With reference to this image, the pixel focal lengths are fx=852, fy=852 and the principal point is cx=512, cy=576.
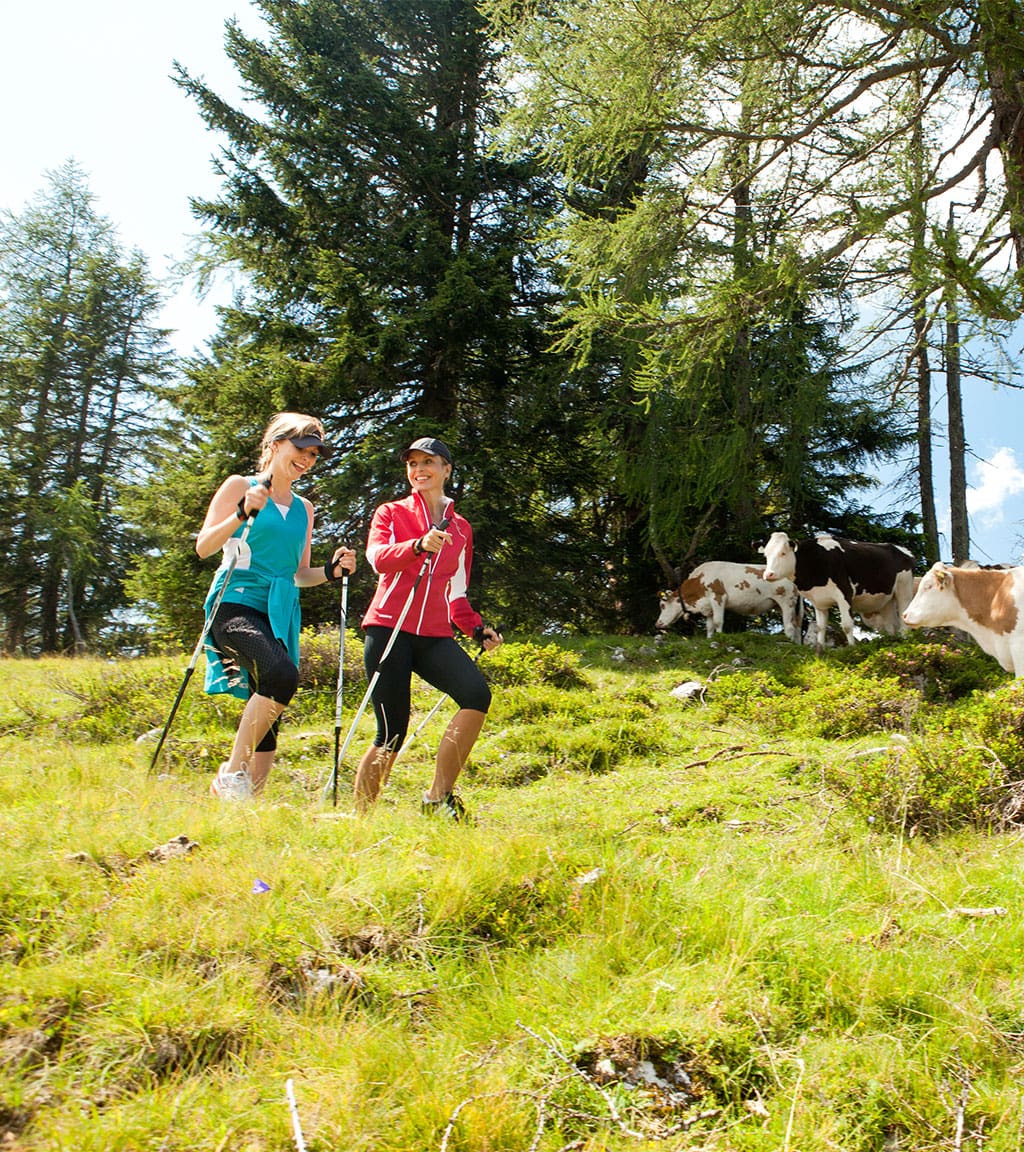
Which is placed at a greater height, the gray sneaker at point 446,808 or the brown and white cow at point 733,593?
the brown and white cow at point 733,593

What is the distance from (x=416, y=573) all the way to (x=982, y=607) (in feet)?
19.4

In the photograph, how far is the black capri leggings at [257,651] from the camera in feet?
14.3

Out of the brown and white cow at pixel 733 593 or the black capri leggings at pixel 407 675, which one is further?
the brown and white cow at pixel 733 593

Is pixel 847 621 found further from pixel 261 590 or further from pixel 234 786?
pixel 234 786

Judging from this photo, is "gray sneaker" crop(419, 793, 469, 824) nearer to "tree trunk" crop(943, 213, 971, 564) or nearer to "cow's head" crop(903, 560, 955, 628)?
"cow's head" crop(903, 560, 955, 628)

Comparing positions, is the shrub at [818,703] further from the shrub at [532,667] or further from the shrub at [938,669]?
the shrub at [532,667]

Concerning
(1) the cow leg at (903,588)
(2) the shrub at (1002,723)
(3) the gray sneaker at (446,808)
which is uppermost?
(1) the cow leg at (903,588)

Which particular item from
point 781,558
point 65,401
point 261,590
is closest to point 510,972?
point 261,590

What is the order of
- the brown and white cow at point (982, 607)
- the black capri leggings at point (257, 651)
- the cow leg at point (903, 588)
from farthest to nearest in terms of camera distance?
the cow leg at point (903, 588), the brown and white cow at point (982, 607), the black capri leggings at point (257, 651)

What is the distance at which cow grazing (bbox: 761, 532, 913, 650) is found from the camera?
13219 millimetres

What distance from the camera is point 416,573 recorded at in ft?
15.3

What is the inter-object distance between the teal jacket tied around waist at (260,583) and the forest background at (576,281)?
705 cm

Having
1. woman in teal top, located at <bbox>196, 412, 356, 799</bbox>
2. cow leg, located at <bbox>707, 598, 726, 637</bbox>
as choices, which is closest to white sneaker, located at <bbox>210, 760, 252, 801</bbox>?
woman in teal top, located at <bbox>196, 412, 356, 799</bbox>

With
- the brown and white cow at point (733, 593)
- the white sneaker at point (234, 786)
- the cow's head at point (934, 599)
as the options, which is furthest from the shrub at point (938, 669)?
the white sneaker at point (234, 786)
